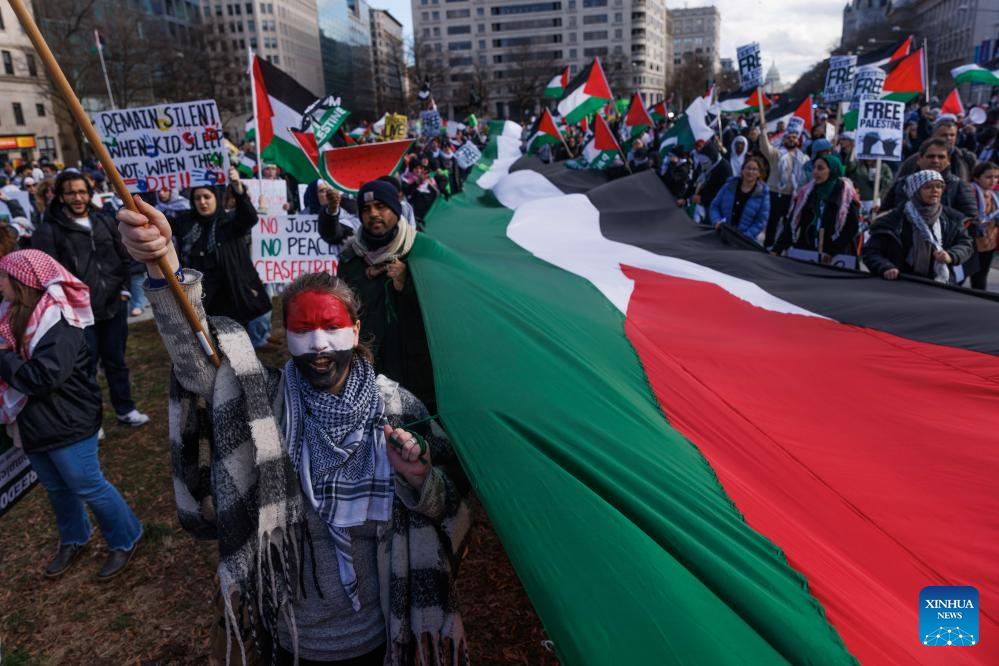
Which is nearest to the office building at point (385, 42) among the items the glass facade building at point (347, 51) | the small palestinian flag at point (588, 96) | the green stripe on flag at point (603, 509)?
the glass facade building at point (347, 51)

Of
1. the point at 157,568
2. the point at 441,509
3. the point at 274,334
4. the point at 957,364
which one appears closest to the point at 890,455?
the point at 957,364

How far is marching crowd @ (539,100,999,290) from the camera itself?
489 cm

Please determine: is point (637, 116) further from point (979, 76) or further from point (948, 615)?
point (948, 615)

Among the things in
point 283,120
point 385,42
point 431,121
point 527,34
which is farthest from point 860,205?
point 385,42

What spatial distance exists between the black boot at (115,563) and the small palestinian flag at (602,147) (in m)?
9.58

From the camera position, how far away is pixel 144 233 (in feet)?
5.76

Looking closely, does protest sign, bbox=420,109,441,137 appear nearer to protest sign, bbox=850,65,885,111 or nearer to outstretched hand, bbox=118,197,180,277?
protest sign, bbox=850,65,885,111

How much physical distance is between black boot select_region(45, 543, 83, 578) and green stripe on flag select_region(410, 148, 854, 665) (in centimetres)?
315

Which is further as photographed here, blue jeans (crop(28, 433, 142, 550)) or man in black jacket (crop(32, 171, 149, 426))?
man in black jacket (crop(32, 171, 149, 426))

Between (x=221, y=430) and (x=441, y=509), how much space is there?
706 mm

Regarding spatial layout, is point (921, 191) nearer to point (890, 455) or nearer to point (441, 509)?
point (890, 455)

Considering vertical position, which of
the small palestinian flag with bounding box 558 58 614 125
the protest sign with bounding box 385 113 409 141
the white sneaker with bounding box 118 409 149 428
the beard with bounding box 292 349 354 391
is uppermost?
the small palestinian flag with bounding box 558 58 614 125

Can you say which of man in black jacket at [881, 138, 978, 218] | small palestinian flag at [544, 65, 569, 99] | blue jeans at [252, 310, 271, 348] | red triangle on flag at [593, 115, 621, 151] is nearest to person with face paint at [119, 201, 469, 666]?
blue jeans at [252, 310, 271, 348]

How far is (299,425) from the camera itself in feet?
6.56
